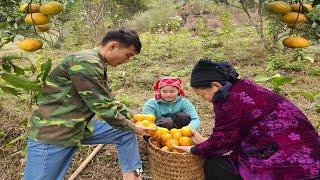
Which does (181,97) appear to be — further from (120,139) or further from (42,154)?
(42,154)

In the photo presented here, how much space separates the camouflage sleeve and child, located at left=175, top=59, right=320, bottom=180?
0.48 m

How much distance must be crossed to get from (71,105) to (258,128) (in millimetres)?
995

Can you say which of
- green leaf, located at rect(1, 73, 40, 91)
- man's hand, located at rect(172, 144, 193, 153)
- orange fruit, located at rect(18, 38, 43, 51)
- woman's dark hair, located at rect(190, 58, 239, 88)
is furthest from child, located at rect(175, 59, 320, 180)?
orange fruit, located at rect(18, 38, 43, 51)

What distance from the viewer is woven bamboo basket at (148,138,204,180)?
2.71 metres

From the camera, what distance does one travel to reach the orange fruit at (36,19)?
1506 mm

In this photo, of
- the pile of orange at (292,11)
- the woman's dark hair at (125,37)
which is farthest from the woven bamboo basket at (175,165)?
the pile of orange at (292,11)

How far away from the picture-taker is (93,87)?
87.7 inches

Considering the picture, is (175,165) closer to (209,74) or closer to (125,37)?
(209,74)

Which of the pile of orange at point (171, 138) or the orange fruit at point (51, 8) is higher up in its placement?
the orange fruit at point (51, 8)

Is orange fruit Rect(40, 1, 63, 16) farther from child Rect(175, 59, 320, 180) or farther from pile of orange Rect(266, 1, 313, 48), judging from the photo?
child Rect(175, 59, 320, 180)

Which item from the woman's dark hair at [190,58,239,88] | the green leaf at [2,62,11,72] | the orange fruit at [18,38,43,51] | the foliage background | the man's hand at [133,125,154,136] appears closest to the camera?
the orange fruit at [18,38,43,51]

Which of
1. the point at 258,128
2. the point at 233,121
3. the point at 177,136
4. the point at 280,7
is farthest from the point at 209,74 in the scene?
the point at 280,7

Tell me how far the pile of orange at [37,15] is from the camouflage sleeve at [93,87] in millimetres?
616

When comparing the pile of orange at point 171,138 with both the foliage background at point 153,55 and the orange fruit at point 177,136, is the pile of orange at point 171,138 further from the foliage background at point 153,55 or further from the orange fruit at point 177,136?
the foliage background at point 153,55
